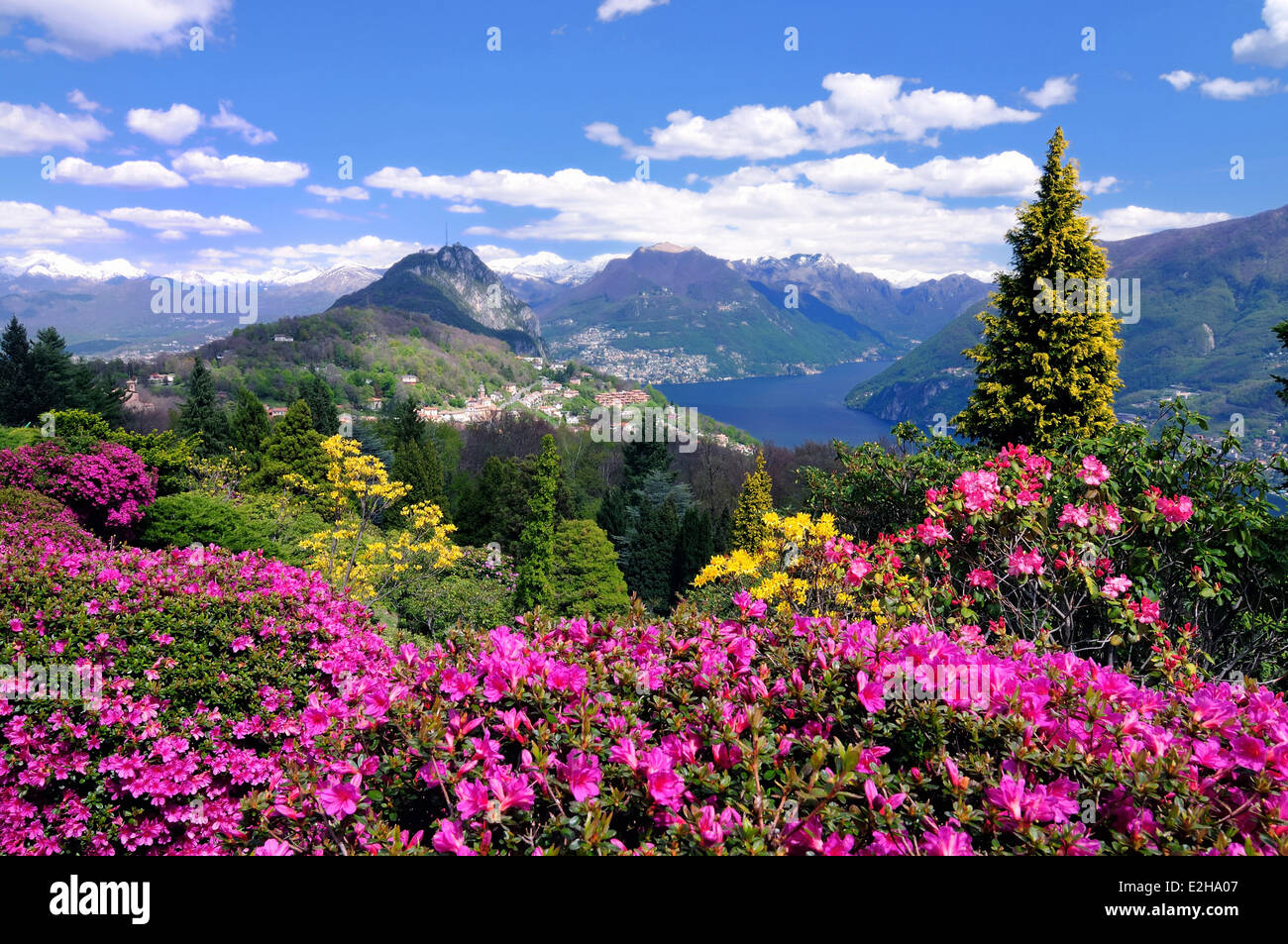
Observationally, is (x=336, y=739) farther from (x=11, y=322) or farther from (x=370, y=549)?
(x=11, y=322)

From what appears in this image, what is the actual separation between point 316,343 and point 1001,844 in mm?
105852

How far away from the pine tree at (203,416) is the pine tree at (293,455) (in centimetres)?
667

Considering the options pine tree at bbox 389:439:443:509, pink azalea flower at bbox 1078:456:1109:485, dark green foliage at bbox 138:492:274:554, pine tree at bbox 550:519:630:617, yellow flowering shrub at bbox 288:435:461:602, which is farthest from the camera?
pine tree at bbox 389:439:443:509

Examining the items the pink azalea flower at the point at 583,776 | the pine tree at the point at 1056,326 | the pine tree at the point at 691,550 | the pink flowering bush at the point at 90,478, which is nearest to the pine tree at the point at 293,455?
the pink flowering bush at the point at 90,478

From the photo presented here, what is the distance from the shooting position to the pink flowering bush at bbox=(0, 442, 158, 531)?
32.5 feet

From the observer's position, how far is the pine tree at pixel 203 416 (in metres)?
29.5

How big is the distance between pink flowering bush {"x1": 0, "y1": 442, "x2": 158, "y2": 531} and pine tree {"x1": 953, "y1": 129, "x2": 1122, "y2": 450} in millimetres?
14635

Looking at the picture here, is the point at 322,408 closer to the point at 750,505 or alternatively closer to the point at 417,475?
the point at 417,475

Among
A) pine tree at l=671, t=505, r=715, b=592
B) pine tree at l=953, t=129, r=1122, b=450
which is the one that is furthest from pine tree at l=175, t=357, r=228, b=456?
pine tree at l=953, t=129, r=1122, b=450

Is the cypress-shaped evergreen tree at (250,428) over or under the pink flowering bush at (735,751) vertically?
over

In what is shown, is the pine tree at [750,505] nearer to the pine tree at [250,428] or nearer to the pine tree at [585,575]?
the pine tree at [585,575]

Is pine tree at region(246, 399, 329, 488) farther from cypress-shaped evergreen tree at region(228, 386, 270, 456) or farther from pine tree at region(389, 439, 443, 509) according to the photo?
cypress-shaped evergreen tree at region(228, 386, 270, 456)

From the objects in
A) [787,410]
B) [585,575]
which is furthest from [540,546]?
[787,410]
